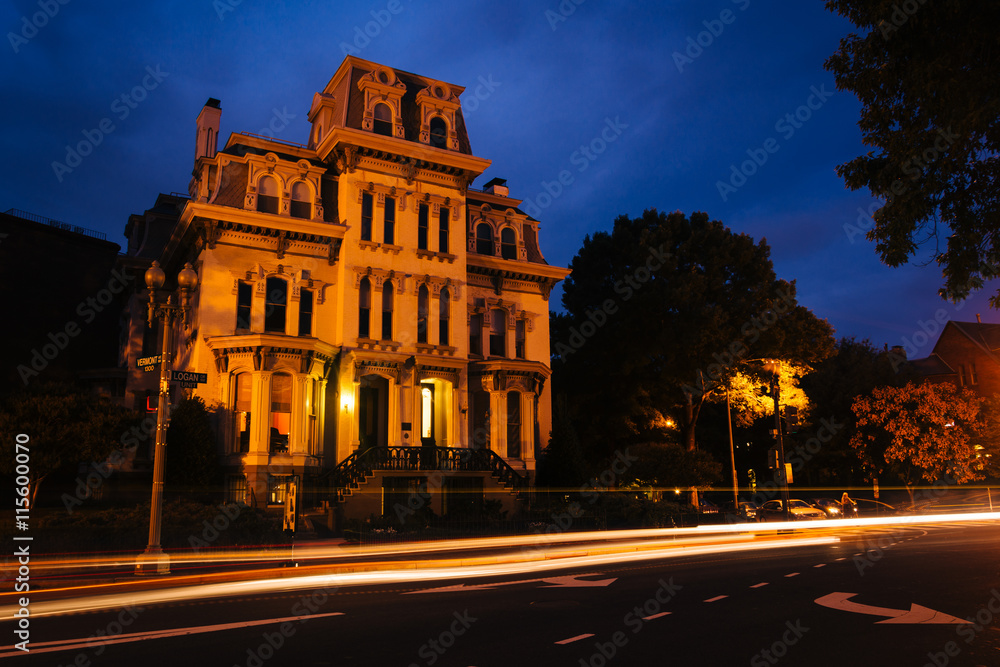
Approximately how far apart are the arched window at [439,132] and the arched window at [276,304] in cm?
901

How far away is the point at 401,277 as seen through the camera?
30.1 metres

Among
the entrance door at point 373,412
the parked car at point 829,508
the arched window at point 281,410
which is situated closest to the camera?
the arched window at point 281,410

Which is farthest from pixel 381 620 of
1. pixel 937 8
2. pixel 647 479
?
pixel 647 479

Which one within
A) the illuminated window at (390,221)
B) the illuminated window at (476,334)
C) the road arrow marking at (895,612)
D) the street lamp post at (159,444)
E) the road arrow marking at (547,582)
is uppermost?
the illuminated window at (390,221)

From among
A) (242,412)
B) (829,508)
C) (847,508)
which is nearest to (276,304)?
(242,412)

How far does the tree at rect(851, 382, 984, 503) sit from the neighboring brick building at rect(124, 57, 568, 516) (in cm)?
2396

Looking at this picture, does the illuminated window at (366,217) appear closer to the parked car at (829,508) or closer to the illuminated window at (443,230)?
the illuminated window at (443,230)

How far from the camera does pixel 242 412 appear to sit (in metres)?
26.4

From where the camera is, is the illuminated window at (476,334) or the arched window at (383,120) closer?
the arched window at (383,120)

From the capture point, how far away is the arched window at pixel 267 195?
2838 centimetres

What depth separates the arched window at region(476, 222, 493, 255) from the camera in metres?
34.3

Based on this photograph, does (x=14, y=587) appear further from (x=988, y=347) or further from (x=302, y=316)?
(x=988, y=347)

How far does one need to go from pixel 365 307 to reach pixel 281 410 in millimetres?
5412

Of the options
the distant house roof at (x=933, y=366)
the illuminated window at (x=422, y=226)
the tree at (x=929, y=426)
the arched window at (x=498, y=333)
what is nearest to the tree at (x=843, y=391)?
the tree at (x=929, y=426)
